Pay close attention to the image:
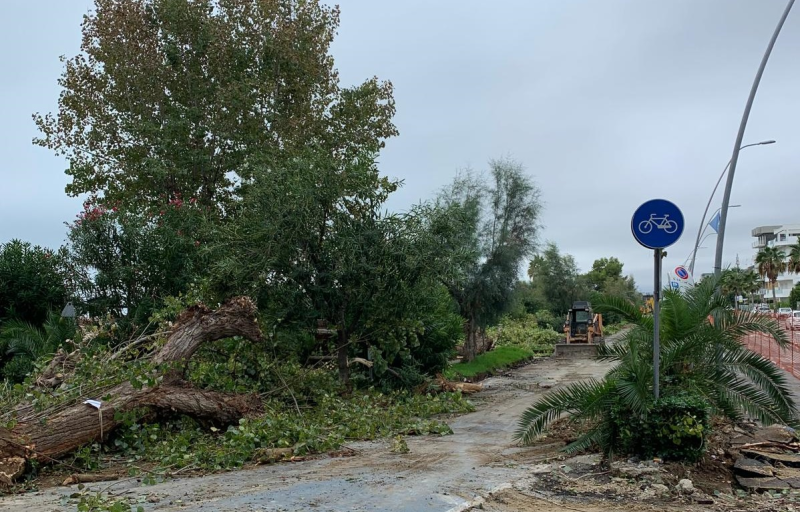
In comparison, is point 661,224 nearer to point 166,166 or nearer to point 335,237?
point 335,237

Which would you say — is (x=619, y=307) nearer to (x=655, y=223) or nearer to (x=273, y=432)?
(x=655, y=223)

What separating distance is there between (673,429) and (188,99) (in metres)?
19.0

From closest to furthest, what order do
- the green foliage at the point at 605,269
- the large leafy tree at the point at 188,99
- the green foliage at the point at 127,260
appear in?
the green foliage at the point at 127,260 < the large leafy tree at the point at 188,99 < the green foliage at the point at 605,269

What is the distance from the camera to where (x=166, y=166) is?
2142cm

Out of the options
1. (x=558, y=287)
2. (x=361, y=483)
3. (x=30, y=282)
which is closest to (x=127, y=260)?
(x=30, y=282)

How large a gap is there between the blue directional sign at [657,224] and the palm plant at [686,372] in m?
1.41

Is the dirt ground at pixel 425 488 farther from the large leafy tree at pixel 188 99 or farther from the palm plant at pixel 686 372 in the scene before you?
the large leafy tree at pixel 188 99

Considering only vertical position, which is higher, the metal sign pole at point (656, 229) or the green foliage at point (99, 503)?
the metal sign pole at point (656, 229)

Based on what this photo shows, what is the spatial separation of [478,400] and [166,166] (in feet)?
37.9

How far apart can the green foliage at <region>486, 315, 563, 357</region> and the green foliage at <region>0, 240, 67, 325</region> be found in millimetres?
22705

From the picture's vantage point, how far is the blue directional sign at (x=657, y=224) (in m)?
8.50

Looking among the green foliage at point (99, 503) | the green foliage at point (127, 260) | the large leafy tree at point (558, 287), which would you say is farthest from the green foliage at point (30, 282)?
the large leafy tree at point (558, 287)

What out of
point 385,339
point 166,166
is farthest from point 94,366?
point 166,166

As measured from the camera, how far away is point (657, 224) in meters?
8.59
